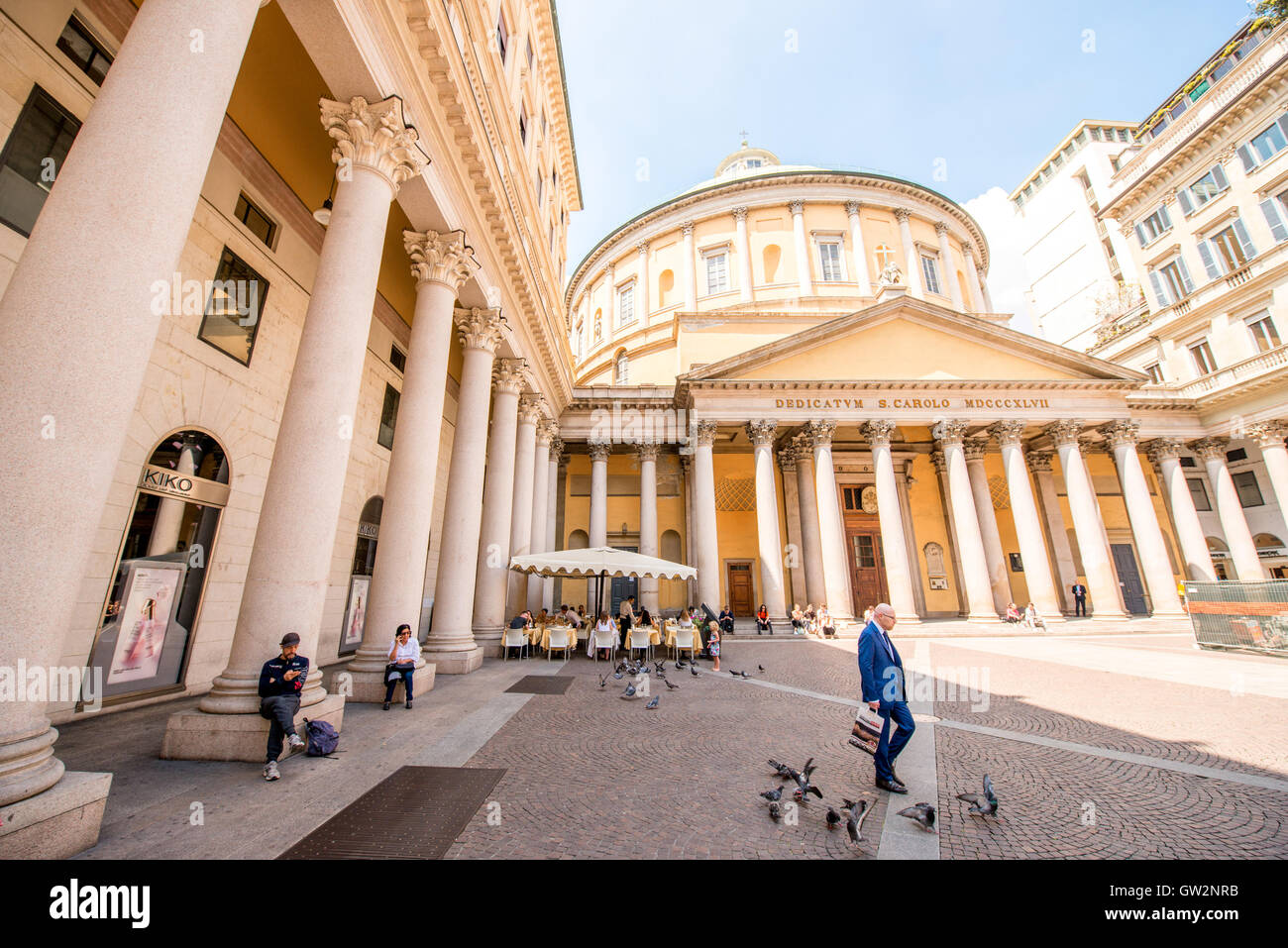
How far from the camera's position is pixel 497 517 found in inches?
532

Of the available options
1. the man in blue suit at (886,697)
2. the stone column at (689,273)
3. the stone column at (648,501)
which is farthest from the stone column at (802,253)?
the man in blue suit at (886,697)

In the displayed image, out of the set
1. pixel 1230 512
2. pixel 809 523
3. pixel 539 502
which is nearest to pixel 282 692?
pixel 539 502

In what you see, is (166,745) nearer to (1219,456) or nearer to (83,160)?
(83,160)

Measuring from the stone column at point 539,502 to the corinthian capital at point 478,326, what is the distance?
6869 mm

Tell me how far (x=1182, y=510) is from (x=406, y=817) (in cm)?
3056

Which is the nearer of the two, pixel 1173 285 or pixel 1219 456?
pixel 1219 456

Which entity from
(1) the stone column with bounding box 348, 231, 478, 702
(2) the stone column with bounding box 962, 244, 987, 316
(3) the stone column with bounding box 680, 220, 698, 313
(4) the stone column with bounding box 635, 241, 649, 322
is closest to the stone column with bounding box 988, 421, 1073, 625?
(3) the stone column with bounding box 680, 220, 698, 313

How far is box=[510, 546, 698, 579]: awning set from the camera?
12180mm

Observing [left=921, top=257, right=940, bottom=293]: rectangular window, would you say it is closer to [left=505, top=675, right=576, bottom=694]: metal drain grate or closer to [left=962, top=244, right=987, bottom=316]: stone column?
[left=962, top=244, right=987, bottom=316]: stone column

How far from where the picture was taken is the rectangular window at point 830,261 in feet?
102

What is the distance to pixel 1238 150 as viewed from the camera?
24.0 metres

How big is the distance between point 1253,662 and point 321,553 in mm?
18788

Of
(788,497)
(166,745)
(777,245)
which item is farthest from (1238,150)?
(166,745)

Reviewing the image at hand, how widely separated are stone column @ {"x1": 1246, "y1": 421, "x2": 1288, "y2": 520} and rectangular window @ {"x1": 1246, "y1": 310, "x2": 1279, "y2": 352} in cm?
345
